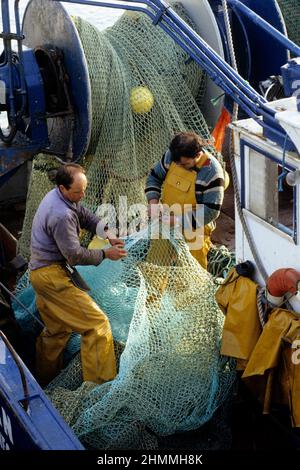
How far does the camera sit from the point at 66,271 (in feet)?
19.9

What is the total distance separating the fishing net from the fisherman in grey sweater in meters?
1.58

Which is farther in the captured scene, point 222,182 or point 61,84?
point 61,84

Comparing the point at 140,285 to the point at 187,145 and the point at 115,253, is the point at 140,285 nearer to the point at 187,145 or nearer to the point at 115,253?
the point at 115,253

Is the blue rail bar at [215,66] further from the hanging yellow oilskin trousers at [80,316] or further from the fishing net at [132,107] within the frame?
the hanging yellow oilskin trousers at [80,316]

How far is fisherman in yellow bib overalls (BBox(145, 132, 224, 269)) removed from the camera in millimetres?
6305

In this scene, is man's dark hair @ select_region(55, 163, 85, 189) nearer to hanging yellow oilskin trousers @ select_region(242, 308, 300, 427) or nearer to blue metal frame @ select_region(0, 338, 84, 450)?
blue metal frame @ select_region(0, 338, 84, 450)

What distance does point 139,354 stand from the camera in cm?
564

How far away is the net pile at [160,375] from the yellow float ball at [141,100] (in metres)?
1.73

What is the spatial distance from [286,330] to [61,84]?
137 inches

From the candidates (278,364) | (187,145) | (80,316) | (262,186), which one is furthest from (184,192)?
(278,364)

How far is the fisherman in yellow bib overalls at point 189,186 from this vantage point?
6305 millimetres
